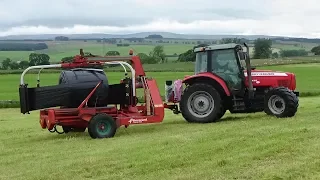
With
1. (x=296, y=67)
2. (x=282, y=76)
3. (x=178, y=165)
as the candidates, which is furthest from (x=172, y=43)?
(x=178, y=165)

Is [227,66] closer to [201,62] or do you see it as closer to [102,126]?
[201,62]

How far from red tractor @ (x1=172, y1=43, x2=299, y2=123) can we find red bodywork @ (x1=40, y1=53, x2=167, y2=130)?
125 cm

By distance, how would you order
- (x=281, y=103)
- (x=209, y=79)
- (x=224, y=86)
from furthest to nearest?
(x=209, y=79) < (x=224, y=86) < (x=281, y=103)

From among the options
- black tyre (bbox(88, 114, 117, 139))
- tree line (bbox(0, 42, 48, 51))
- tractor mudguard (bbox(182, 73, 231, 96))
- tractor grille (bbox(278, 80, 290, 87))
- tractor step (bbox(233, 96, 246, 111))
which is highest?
tree line (bbox(0, 42, 48, 51))

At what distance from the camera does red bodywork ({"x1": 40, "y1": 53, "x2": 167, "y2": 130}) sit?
13.3m

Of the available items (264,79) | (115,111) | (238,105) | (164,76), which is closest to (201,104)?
(238,105)

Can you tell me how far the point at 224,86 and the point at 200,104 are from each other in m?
0.82

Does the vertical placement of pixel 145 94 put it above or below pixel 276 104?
above

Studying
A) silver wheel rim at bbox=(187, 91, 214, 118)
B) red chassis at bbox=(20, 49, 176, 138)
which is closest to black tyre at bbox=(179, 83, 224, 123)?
silver wheel rim at bbox=(187, 91, 214, 118)

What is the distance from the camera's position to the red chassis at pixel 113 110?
523 inches

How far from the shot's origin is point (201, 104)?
14.9m

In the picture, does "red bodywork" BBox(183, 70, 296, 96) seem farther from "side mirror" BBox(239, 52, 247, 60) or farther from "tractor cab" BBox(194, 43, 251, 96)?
"side mirror" BBox(239, 52, 247, 60)

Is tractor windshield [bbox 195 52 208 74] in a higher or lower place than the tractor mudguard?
higher

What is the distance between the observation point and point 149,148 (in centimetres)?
1005
